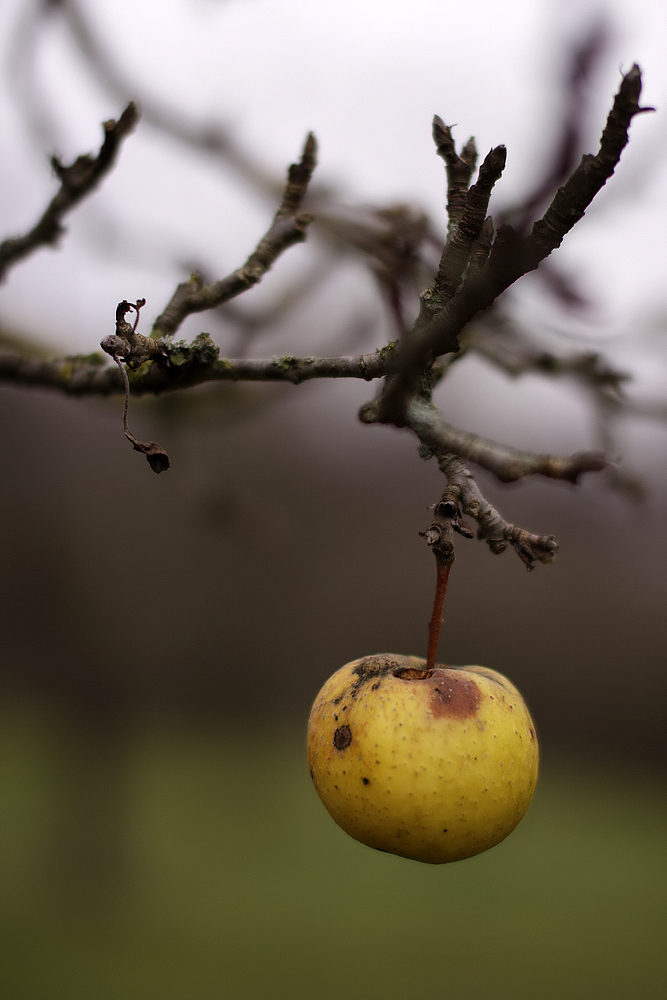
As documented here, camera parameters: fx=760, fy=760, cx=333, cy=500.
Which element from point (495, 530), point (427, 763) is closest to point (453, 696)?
point (427, 763)

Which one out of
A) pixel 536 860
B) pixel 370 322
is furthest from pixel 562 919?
pixel 370 322

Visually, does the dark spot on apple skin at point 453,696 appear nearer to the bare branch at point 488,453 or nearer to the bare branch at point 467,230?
the bare branch at point 488,453

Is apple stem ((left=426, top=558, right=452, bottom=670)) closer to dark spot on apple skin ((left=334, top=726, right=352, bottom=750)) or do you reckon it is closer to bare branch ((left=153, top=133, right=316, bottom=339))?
dark spot on apple skin ((left=334, top=726, right=352, bottom=750))

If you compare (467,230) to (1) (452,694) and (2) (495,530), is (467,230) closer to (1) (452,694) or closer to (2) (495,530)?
(2) (495,530)

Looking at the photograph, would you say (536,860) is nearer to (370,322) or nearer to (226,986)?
(226,986)

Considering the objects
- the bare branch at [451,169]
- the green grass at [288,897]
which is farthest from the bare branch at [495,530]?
the green grass at [288,897]
